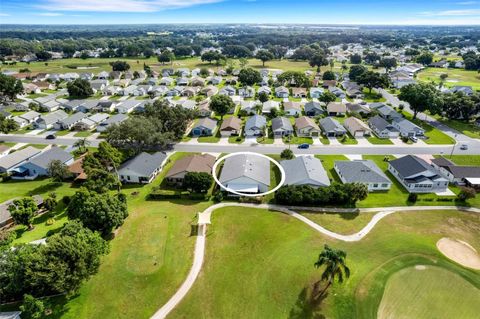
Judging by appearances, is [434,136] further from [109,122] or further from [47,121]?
[47,121]

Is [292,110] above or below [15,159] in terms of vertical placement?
above

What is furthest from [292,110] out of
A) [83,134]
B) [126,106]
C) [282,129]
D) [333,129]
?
→ [83,134]

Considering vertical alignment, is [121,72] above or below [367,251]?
above

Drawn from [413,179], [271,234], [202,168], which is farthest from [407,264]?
[202,168]

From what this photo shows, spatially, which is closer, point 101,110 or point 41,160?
point 41,160

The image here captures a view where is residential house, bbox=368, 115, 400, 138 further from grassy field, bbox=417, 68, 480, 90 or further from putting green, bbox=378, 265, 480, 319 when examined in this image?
grassy field, bbox=417, 68, 480, 90

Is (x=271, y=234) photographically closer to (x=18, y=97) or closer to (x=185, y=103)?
(x=185, y=103)
